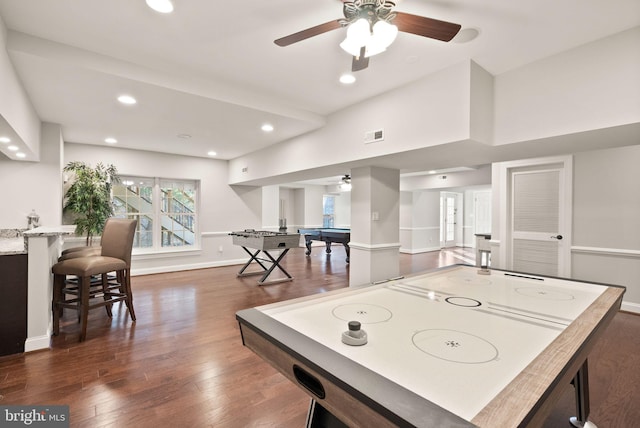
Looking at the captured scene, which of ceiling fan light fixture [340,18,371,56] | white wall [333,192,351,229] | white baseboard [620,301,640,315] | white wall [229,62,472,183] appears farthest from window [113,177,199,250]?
white baseboard [620,301,640,315]

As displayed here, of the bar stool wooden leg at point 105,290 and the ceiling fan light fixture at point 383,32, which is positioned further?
the bar stool wooden leg at point 105,290

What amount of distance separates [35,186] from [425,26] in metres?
5.02

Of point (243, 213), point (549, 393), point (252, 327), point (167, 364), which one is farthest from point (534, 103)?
point (243, 213)

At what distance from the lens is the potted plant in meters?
4.68

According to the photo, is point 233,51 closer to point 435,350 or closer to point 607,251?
point 435,350

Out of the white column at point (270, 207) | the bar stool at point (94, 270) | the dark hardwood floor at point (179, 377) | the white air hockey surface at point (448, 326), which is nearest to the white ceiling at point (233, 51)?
the bar stool at point (94, 270)

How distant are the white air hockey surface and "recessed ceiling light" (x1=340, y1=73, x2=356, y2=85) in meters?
2.02

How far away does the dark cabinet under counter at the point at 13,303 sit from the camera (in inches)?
100

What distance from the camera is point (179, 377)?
2.26 m

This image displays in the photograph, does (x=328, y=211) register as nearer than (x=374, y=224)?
No

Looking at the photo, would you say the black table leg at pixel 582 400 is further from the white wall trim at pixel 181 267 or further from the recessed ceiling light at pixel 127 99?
the white wall trim at pixel 181 267

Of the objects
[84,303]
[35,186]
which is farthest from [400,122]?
[35,186]

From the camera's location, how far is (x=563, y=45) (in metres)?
2.42

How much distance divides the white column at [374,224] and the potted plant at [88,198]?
4.07 m
